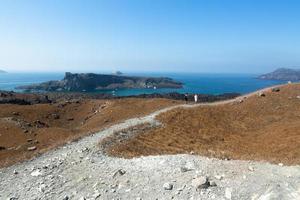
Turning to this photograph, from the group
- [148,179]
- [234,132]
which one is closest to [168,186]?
[148,179]

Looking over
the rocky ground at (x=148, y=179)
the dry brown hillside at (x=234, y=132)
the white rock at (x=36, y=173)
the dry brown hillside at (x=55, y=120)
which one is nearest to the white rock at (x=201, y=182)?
the rocky ground at (x=148, y=179)

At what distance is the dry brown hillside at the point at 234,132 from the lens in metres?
23.4

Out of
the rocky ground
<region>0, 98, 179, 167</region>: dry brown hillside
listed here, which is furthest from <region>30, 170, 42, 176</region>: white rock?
<region>0, 98, 179, 167</region>: dry brown hillside

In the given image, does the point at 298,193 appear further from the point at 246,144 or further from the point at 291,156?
the point at 246,144

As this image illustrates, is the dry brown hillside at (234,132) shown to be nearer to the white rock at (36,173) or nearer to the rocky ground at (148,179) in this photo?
the rocky ground at (148,179)

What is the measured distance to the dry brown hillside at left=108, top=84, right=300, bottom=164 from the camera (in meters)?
23.4

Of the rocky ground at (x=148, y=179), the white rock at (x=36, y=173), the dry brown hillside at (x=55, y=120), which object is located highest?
the rocky ground at (x=148, y=179)

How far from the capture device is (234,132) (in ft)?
108

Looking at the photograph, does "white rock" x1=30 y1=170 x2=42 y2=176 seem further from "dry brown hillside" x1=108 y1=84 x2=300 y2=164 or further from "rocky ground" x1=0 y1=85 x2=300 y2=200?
"dry brown hillside" x1=108 y1=84 x2=300 y2=164

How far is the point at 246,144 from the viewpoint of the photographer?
2817cm

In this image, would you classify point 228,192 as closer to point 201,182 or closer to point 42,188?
point 201,182

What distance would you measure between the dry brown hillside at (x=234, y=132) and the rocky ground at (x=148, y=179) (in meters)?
2.60

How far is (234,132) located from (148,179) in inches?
719

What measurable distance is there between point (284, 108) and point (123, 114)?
59.6ft
